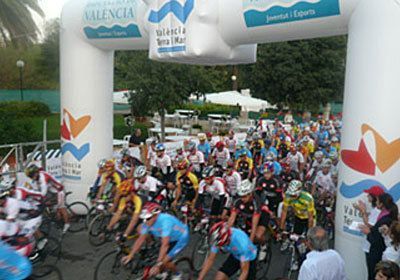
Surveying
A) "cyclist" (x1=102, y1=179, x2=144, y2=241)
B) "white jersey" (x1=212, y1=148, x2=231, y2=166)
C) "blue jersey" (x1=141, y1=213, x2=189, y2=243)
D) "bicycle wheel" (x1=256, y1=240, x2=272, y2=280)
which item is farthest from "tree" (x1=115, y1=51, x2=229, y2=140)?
"blue jersey" (x1=141, y1=213, x2=189, y2=243)

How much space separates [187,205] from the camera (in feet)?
29.5

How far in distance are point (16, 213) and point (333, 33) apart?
5683 millimetres

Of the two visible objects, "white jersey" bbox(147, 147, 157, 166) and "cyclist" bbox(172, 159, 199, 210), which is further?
"white jersey" bbox(147, 147, 157, 166)

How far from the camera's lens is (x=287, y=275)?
7.13 meters

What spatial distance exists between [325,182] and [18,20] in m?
14.8

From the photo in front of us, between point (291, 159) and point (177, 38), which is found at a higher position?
point (177, 38)

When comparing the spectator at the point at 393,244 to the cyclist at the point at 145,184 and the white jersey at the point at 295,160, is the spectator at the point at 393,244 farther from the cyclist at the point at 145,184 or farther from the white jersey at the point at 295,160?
the white jersey at the point at 295,160

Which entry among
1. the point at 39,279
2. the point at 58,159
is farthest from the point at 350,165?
the point at 58,159

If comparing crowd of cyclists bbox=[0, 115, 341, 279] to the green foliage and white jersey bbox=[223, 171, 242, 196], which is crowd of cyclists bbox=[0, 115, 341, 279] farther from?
the green foliage

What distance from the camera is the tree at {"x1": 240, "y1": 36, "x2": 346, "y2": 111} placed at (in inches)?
1262

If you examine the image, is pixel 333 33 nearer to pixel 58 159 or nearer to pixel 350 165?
pixel 350 165

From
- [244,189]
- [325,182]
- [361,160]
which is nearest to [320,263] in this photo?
[244,189]

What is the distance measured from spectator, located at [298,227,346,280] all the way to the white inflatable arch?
6.20 feet

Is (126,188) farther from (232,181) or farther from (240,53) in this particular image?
(240,53)
